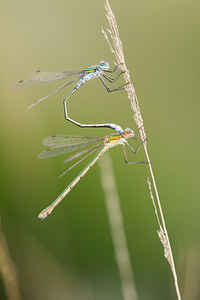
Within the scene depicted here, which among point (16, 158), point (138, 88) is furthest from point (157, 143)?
point (16, 158)

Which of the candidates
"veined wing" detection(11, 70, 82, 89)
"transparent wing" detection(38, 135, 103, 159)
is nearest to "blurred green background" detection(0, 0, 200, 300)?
"veined wing" detection(11, 70, 82, 89)

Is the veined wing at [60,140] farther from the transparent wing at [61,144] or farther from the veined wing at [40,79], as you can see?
the veined wing at [40,79]

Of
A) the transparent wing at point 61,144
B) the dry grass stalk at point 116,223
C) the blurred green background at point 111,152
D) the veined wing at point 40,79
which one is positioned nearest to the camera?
the dry grass stalk at point 116,223

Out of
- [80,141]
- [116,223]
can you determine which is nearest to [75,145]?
[80,141]

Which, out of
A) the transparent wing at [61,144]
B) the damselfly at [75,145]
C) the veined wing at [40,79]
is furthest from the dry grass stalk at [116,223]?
the veined wing at [40,79]

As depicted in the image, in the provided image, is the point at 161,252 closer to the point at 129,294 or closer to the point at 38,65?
the point at 129,294

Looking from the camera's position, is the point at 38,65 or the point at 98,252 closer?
the point at 98,252

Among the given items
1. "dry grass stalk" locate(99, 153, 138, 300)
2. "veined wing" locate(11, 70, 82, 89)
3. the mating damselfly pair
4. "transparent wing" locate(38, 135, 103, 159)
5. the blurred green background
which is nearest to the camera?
"dry grass stalk" locate(99, 153, 138, 300)

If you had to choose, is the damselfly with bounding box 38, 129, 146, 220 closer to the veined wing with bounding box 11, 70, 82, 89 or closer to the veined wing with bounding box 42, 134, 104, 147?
the veined wing with bounding box 42, 134, 104, 147
